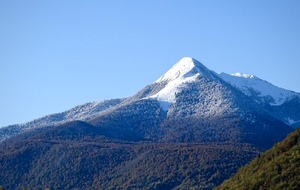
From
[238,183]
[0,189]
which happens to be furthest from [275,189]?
[0,189]

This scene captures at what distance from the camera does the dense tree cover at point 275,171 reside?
79.1m

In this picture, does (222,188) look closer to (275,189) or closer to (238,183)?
(238,183)

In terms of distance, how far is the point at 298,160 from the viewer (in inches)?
3196

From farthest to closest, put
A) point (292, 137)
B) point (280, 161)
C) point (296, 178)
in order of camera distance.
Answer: point (292, 137) < point (280, 161) < point (296, 178)

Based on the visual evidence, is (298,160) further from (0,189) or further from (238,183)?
(0,189)

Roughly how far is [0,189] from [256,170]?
3548 centimetres

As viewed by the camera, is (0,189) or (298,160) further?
(0,189)

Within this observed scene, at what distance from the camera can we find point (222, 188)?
89125mm

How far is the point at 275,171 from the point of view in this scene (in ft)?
268

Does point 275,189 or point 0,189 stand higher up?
point 0,189

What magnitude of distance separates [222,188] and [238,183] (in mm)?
3504

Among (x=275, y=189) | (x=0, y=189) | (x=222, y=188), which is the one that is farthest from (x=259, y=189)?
(x=0, y=189)

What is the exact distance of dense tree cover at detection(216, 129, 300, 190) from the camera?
79062mm


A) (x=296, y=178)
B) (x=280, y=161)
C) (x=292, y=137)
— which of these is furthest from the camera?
(x=292, y=137)
